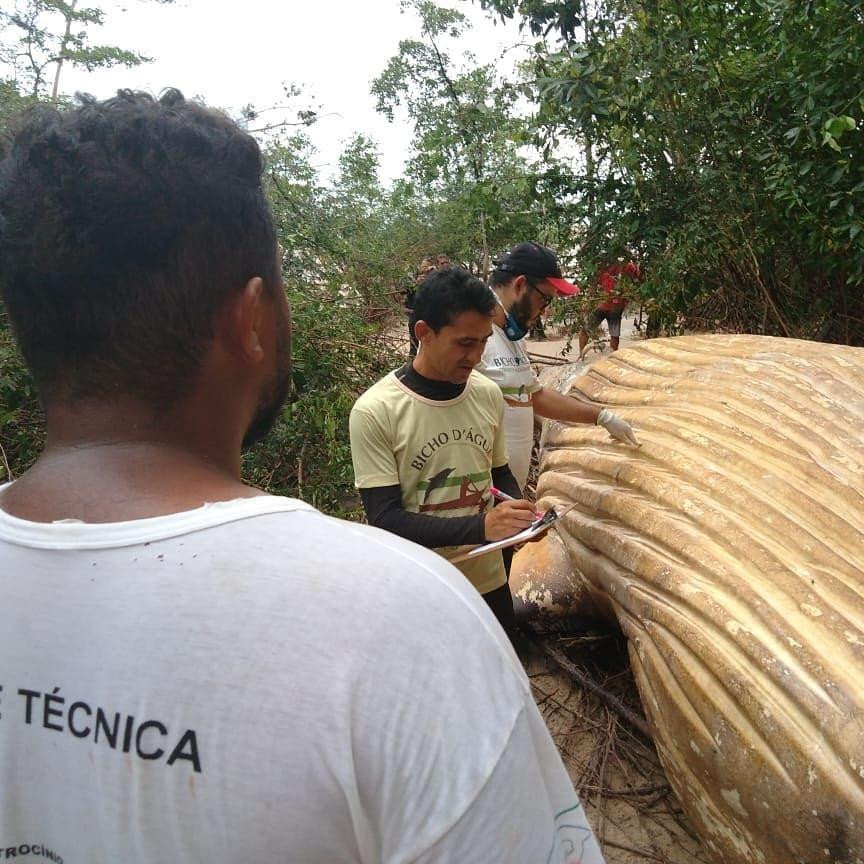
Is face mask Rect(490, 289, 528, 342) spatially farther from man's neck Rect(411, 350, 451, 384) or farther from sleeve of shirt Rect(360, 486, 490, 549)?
sleeve of shirt Rect(360, 486, 490, 549)

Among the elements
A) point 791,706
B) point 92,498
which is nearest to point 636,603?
point 791,706

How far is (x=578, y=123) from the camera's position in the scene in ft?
13.9

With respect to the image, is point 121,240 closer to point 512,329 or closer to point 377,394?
point 377,394

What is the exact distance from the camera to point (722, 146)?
3.90 metres

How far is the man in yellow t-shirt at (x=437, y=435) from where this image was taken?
65.5 inches

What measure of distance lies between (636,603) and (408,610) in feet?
4.47

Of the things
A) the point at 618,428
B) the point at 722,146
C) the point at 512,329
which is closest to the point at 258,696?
the point at 618,428

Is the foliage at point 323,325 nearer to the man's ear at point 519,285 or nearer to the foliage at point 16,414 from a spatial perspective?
Answer: the foliage at point 16,414

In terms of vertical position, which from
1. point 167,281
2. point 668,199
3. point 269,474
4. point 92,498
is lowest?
point 269,474

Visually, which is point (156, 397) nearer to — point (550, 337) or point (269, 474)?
point (269, 474)

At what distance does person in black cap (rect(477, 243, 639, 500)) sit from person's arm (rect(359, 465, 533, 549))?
79 cm

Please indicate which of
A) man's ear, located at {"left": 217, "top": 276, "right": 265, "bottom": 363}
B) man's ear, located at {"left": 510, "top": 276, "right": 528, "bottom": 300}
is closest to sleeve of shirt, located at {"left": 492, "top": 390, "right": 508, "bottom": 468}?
man's ear, located at {"left": 510, "top": 276, "right": 528, "bottom": 300}

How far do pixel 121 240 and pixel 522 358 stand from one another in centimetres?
208

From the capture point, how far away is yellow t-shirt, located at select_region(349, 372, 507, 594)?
67.2 inches
